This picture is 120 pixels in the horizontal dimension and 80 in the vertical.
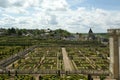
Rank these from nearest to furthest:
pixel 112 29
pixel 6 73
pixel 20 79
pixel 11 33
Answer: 1. pixel 20 79
2. pixel 112 29
3. pixel 6 73
4. pixel 11 33

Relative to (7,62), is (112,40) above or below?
above

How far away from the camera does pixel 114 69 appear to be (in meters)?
30.0

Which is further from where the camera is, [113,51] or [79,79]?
[113,51]

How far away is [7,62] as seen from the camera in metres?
43.1

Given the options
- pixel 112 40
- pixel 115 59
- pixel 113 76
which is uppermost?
pixel 112 40

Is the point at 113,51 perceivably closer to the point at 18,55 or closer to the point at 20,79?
the point at 20,79

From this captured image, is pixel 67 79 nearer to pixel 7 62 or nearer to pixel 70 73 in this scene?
pixel 70 73

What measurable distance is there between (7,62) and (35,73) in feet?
39.6

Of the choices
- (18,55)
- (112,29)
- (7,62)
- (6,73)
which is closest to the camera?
(112,29)

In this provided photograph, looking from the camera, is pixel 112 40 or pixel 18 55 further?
pixel 18 55

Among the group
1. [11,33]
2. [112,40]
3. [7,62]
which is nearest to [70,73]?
[112,40]

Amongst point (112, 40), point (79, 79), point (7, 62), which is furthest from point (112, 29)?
point (7, 62)

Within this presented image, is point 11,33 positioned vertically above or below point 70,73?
above

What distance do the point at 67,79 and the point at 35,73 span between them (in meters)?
7.69
